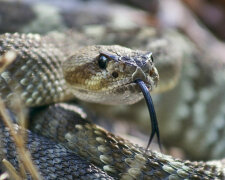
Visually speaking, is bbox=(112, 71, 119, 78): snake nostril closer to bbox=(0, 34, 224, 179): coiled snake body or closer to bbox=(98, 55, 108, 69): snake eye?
bbox=(0, 34, 224, 179): coiled snake body

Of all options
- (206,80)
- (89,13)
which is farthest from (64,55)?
(206,80)

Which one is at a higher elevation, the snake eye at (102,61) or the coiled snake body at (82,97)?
the snake eye at (102,61)

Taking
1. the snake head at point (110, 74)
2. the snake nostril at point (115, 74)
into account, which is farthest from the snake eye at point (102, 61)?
the snake nostril at point (115, 74)

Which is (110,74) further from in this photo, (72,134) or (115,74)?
(72,134)

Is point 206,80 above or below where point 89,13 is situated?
below

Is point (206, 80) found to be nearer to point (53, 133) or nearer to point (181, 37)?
point (181, 37)

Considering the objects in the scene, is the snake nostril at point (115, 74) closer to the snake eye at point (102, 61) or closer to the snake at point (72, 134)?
the snake at point (72, 134)

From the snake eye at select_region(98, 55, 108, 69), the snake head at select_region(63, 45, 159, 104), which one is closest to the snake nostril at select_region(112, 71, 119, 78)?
the snake head at select_region(63, 45, 159, 104)

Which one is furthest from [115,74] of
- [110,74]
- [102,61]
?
[102,61]
